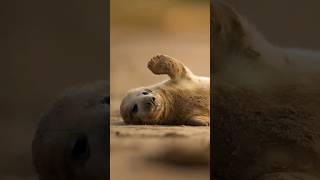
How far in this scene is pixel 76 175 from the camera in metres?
1.39

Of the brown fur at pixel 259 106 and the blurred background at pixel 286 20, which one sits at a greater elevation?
the blurred background at pixel 286 20

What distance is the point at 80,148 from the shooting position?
1.40 meters

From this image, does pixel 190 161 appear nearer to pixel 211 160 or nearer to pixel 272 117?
pixel 211 160

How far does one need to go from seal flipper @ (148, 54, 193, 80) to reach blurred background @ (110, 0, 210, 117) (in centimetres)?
2

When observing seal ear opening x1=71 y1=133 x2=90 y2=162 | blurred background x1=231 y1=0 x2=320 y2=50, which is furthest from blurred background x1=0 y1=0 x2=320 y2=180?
seal ear opening x1=71 y1=133 x2=90 y2=162

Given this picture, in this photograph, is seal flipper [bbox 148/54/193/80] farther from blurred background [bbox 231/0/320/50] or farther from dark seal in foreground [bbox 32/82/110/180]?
blurred background [bbox 231/0/320/50]

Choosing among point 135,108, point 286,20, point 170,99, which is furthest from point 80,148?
point 286,20

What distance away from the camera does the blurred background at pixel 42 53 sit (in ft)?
4.69

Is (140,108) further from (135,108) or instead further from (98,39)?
(98,39)

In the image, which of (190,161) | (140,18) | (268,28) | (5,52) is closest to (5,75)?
(5,52)

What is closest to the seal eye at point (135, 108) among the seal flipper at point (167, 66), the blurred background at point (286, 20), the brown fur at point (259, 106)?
the seal flipper at point (167, 66)

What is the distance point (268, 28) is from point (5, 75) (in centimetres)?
97

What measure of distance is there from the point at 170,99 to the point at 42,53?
496 mm

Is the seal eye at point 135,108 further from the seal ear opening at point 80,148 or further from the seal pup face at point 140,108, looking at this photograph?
the seal ear opening at point 80,148
